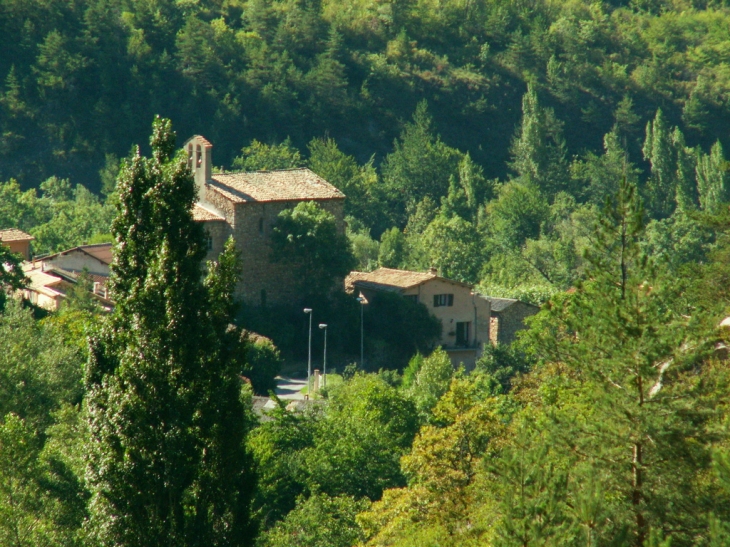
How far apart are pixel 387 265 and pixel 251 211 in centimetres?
1867

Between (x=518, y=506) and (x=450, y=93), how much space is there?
83.2 m

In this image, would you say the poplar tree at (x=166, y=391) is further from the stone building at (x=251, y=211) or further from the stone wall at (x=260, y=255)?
the stone wall at (x=260, y=255)

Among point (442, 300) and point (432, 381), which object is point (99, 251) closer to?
point (442, 300)

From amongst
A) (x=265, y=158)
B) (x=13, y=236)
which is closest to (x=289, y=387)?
(x=13, y=236)

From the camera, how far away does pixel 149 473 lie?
59.6ft

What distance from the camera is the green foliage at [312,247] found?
51.1m

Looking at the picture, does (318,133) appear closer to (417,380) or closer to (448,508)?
(417,380)

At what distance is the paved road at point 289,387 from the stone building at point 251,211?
4.16 metres

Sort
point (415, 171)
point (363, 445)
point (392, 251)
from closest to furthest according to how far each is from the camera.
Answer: point (363, 445) < point (392, 251) < point (415, 171)

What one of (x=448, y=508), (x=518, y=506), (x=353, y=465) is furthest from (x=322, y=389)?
(x=518, y=506)

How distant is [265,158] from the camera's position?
261ft

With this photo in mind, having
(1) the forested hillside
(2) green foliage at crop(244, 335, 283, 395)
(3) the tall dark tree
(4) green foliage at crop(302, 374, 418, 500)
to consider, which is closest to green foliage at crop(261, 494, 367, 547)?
(4) green foliage at crop(302, 374, 418, 500)

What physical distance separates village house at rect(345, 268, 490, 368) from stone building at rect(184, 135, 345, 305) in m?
3.39

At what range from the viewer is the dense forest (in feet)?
59.7
